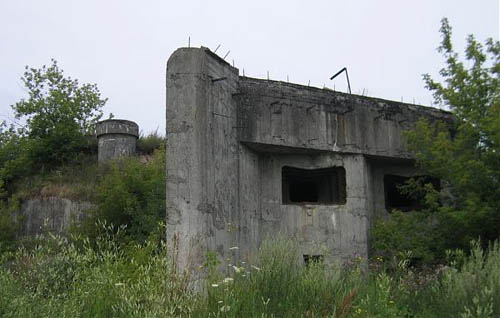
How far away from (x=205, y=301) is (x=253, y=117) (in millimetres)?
4742

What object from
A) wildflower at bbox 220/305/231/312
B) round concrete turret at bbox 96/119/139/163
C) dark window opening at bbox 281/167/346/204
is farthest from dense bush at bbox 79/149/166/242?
wildflower at bbox 220/305/231/312

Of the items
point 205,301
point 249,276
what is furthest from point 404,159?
point 205,301

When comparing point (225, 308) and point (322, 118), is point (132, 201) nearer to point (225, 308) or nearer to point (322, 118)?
point (322, 118)

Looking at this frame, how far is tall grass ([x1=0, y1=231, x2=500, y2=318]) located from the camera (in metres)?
5.00

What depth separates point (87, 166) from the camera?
16875 millimetres

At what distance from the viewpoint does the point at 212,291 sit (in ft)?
18.7

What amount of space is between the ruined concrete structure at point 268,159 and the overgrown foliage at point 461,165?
3.43 feet

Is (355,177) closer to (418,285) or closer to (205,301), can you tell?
(418,285)

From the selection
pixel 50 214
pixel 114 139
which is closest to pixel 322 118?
pixel 114 139

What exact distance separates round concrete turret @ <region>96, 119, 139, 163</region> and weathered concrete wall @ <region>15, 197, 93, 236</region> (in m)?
2.31

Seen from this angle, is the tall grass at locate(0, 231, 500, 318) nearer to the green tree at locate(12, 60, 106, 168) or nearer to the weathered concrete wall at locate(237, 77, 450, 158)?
the weathered concrete wall at locate(237, 77, 450, 158)

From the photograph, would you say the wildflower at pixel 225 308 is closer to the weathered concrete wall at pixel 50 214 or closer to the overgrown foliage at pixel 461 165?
the overgrown foliage at pixel 461 165

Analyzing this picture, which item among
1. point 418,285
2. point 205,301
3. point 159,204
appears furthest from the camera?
point 159,204

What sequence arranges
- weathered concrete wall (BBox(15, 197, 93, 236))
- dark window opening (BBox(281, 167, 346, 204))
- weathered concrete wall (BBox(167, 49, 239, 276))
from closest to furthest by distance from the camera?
weathered concrete wall (BBox(167, 49, 239, 276)), dark window opening (BBox(281, 167, 346, 204)), weathered concrete wall (BBox(15, 197, 93, 236))
